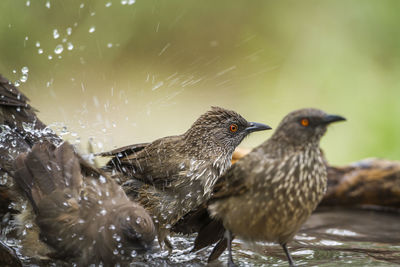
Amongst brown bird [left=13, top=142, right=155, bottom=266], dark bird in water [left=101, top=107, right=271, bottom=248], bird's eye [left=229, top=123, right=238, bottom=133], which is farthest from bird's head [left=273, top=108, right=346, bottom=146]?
bird's eye [left=229, top=123, right=238, bottom=133]

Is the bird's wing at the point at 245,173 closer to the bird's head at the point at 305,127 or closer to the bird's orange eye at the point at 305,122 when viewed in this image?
the bird's head at the point at 305,127

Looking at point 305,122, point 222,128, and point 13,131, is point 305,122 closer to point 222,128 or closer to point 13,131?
point 222,128

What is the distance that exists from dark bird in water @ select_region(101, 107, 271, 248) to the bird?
41 cm

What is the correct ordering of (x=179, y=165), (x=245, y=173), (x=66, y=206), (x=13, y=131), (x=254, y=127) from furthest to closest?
(x=254, y=127)
(x=179, y=165)
(x=13, y=131)
(x=66, y=206)
(x=245, y=173)

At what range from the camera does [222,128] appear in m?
5.73

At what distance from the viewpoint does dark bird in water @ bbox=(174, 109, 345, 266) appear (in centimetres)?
400

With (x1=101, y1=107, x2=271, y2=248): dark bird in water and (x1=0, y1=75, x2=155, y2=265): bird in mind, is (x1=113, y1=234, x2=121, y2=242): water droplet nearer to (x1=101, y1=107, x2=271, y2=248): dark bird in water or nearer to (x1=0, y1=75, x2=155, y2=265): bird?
(x1=0, y1=75, x2=155, y2=265): bird

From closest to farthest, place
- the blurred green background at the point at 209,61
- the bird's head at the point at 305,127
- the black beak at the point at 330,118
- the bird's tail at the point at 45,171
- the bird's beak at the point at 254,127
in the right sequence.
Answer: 1. the black beak at the point at 330,118
2. the bird's head at the point at 305,127
3. the bird's tail at the point at 45,171
4. the bird's beak at the point at 254,127
5. the blurred green background at the point at 209,61

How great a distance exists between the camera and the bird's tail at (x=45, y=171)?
15.0 ft

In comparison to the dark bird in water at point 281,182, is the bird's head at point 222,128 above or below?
above

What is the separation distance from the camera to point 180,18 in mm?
11844

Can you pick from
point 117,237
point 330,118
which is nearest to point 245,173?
point 330,118

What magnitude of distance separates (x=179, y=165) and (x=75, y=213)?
1.10 m

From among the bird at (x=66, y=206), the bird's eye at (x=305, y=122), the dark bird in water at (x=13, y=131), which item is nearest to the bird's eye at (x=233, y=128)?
the bird at (x=66, y=206)
